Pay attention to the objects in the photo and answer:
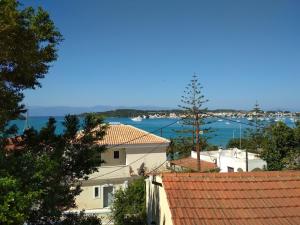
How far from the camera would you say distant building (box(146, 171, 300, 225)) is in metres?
8.95

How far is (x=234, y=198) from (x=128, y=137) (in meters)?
27.0

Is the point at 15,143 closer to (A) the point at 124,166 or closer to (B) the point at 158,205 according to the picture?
(B) the point at 158,205

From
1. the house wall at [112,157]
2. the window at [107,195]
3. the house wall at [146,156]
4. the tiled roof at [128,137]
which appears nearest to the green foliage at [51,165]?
the window at [107,195]

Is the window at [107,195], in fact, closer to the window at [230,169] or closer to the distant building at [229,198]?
the window at [230,169]

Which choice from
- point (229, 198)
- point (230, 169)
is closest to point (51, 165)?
point (229, 198)

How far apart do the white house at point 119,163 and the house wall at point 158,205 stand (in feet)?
55.1

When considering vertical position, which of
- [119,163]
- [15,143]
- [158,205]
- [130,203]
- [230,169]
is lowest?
[230,169]

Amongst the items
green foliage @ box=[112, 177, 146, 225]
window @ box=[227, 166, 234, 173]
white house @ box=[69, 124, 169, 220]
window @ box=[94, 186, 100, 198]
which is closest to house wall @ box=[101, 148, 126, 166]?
white house @ box=[69, 124, 169, 220]

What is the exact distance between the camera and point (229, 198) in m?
9.74

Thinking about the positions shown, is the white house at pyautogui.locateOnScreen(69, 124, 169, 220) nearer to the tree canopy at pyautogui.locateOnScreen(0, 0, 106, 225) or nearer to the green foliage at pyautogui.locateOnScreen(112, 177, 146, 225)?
the green foliage at pyautogui.locateOnScreen(112, 177, 146, 225)

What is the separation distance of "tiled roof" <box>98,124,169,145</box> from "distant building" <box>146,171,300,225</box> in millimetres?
23987

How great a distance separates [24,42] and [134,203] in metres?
16.5

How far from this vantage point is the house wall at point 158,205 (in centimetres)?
1008

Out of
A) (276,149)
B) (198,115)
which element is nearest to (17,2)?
(276,149)
